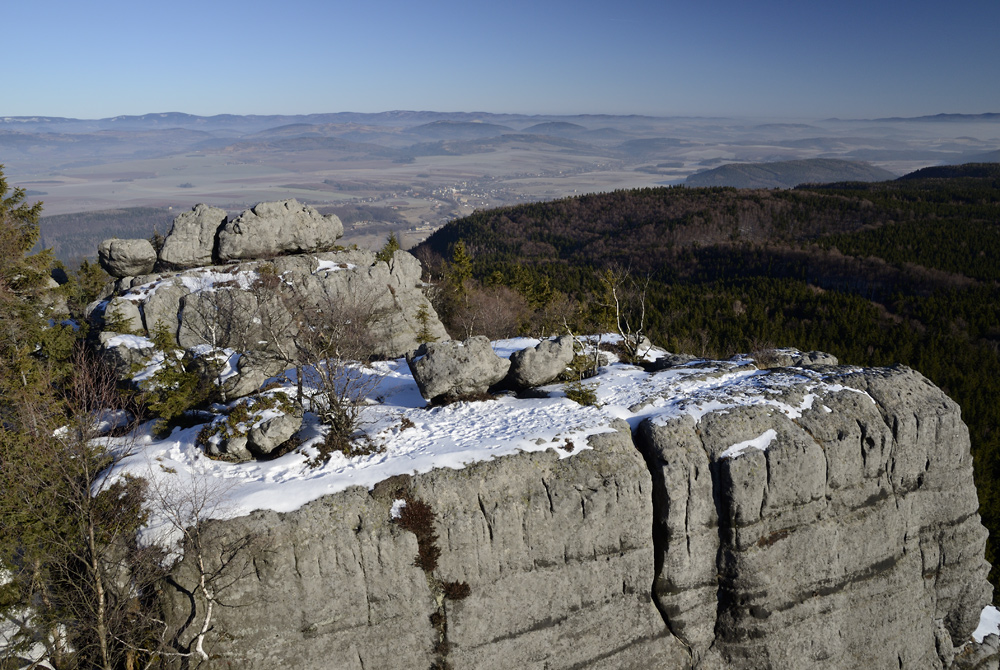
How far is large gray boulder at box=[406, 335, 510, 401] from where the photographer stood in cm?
2522

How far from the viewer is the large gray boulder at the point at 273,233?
3616cm

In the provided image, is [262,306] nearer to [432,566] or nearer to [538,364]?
[538,364]

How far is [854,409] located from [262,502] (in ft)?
81.7

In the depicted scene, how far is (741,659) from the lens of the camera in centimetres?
2148

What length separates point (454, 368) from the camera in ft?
82.8

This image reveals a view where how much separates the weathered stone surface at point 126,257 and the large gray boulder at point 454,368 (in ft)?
75.4

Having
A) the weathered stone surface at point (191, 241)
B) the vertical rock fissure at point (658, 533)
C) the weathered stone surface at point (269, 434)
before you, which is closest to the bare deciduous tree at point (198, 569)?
the weathered stone surface at point (269, 434)

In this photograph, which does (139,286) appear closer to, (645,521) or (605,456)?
(605,456)

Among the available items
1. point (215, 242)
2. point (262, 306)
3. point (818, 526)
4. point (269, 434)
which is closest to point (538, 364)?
point (269, 434)

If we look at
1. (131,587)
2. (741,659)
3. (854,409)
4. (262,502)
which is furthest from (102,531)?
(854,409)

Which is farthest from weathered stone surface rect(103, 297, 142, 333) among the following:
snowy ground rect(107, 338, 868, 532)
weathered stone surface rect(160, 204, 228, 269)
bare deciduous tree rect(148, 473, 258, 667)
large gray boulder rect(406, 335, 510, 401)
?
large gray boulder rect(406, 335, 510, 401)

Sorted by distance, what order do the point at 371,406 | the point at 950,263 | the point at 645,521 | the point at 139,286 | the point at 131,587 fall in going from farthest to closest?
the point at 950,263
the point at 139,286
the point at 371,406
the point at 645,521
the point at 131,587

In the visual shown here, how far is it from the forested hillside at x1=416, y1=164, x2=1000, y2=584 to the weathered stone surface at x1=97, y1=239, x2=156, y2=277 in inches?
981

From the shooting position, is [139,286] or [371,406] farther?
[139,286]
